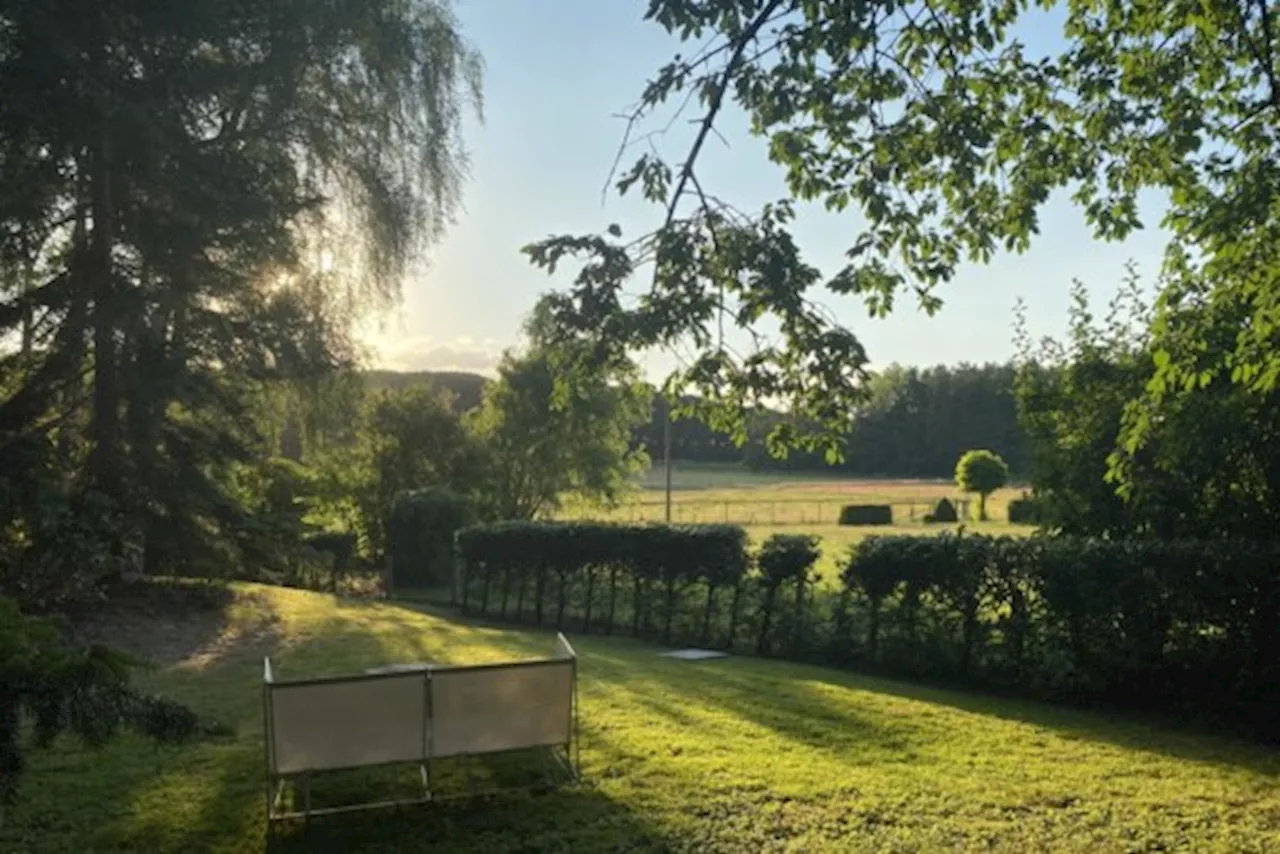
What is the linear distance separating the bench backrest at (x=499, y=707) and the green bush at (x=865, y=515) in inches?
1701

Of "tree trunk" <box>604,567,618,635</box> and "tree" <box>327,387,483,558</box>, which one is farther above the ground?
"tree" <box>327,387,483,558</box>

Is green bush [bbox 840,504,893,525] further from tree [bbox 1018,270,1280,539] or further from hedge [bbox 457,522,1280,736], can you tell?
tree [bbox 1018,270,1280,539]

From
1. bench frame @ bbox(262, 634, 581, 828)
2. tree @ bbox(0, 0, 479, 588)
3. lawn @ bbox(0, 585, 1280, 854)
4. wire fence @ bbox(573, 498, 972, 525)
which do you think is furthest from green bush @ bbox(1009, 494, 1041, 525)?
wire fence @ bbox(573, 498, 972, 525)

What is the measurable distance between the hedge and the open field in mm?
16531

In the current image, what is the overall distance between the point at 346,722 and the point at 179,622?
991 cm

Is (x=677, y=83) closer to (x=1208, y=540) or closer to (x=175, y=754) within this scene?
(x=175, y=754)

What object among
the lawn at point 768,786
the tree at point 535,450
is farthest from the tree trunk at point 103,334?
the tree at point 535,450

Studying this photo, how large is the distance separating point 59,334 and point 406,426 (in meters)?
14.7

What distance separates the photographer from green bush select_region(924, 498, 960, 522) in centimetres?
4825

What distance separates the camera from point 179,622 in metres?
13.7

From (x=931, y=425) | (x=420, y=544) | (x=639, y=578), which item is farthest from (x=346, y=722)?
(x=931, y=425)

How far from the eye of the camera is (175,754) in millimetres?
6500

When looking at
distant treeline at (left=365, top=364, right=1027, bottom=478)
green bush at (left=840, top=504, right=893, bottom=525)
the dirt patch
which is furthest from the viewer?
distant treeline at (left=365, top=364, right=1027, bottom=478)

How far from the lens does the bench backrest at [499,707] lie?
5.41 meters
